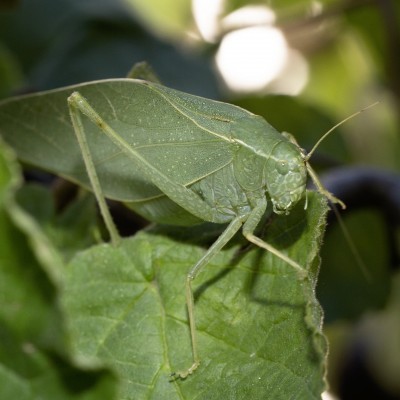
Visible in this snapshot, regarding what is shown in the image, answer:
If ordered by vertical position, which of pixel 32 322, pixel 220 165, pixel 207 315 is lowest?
pixel 207 315

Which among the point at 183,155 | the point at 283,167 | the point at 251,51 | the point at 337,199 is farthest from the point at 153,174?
the point at 251,51

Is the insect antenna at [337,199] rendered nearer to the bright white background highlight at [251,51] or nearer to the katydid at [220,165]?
the katydid at [220,165]

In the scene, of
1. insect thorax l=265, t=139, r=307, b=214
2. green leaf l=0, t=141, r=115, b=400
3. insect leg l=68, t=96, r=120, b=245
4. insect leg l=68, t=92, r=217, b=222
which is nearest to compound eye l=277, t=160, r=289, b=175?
insect thorax l=265, t=139, r=307, b=214

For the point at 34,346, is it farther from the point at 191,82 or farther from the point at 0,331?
the point at 191,82

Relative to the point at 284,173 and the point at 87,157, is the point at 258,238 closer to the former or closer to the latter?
the point at 284,173

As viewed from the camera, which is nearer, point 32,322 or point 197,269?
point 32,322

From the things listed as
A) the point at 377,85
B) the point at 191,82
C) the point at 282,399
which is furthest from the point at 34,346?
the point at 377,85

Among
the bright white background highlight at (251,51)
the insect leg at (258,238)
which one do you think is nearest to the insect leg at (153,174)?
the insect leg at (258,238)
